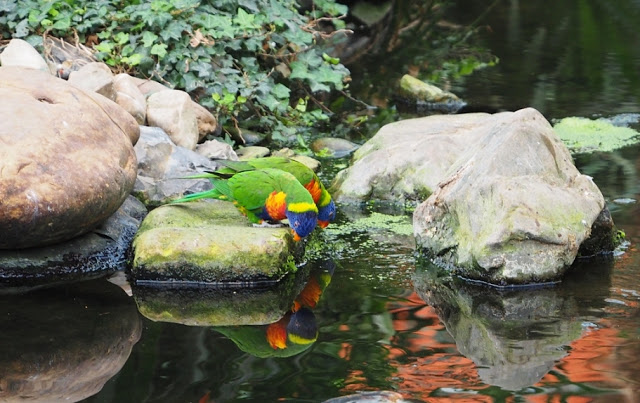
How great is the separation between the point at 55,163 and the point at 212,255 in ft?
3.75

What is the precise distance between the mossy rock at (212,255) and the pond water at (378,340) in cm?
25

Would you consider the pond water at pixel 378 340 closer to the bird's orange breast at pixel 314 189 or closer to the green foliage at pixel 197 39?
the bird's orange breast at pixel 314 189

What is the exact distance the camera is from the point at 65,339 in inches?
203

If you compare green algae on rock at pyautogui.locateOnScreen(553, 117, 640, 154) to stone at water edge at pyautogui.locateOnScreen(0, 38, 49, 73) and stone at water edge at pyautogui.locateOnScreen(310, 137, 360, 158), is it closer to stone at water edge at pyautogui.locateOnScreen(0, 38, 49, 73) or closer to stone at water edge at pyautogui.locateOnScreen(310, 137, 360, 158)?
stone at water edge at pyautogui.locateOnScreen(310, 137, 360, 158)

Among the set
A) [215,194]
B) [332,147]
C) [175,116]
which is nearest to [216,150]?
[175,116]

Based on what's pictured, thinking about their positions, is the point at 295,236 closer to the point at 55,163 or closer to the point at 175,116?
the point at 55,163

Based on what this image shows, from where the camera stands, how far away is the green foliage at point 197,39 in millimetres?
8953

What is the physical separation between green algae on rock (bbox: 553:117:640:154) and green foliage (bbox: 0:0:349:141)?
7.93 ft

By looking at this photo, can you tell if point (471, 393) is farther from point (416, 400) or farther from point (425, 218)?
point (425, 218)

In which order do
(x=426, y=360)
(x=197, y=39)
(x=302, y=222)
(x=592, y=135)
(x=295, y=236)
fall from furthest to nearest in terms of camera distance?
(x=592, y=135), (x=197, y=39), (x=295, y=236), (x=302, y=222), (x=426, y=360)

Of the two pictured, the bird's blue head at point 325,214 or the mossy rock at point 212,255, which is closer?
the mossy rock at point 212,255

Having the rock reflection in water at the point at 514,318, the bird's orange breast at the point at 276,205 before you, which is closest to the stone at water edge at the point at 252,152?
the bird's orange breast at the point at 276,205

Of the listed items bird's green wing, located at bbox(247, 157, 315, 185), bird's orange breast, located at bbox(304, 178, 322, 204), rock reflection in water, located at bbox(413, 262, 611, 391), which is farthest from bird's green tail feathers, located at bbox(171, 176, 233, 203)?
rock reflection in water, located at bbox(413, 262, 611, 391)

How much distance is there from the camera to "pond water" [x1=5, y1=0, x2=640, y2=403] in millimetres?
4457
